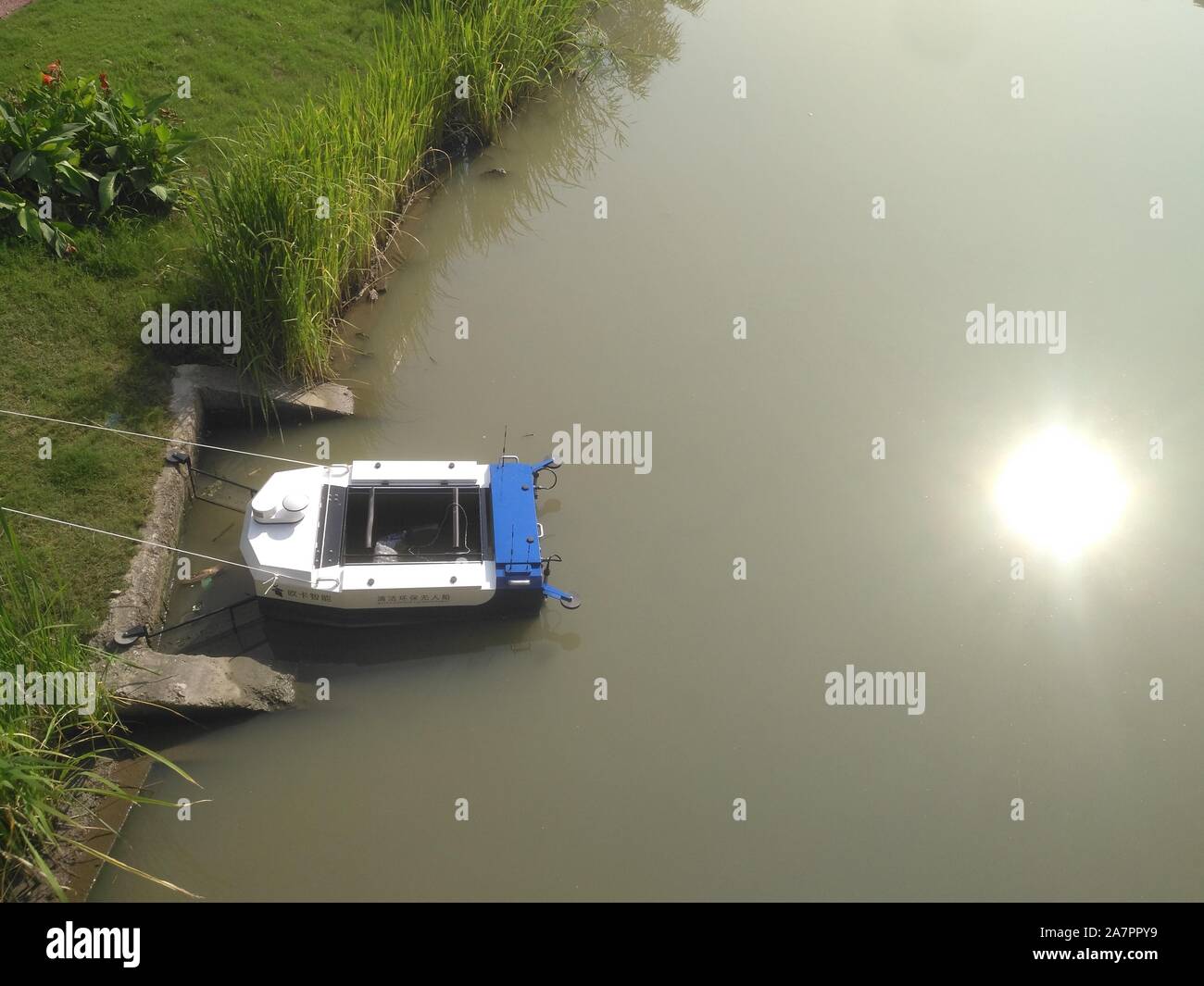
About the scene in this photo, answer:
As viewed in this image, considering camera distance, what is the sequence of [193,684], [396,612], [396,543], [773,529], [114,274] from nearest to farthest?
[193,684], [396,612], [396,543], [773,529], [114,274]

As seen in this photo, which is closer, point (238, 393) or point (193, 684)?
point (193, 684)

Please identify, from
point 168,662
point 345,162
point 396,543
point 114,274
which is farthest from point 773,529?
point 114,274

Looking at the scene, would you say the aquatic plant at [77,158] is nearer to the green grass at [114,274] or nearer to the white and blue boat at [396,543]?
the green grass at [114,274]

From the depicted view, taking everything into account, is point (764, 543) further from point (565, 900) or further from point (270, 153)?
point (270, 153)

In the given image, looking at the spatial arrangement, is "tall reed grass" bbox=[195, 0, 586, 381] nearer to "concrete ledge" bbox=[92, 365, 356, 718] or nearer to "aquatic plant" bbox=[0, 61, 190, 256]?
"aquatic plant" bbox=[0, 61, 190, 256]

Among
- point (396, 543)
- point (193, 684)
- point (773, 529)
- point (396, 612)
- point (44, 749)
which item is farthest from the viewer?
point (773, 529)

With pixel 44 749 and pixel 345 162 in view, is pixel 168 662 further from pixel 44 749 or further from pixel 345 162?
pixel 345 162

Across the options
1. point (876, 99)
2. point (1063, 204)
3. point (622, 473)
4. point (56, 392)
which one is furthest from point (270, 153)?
point (1063, 204)
